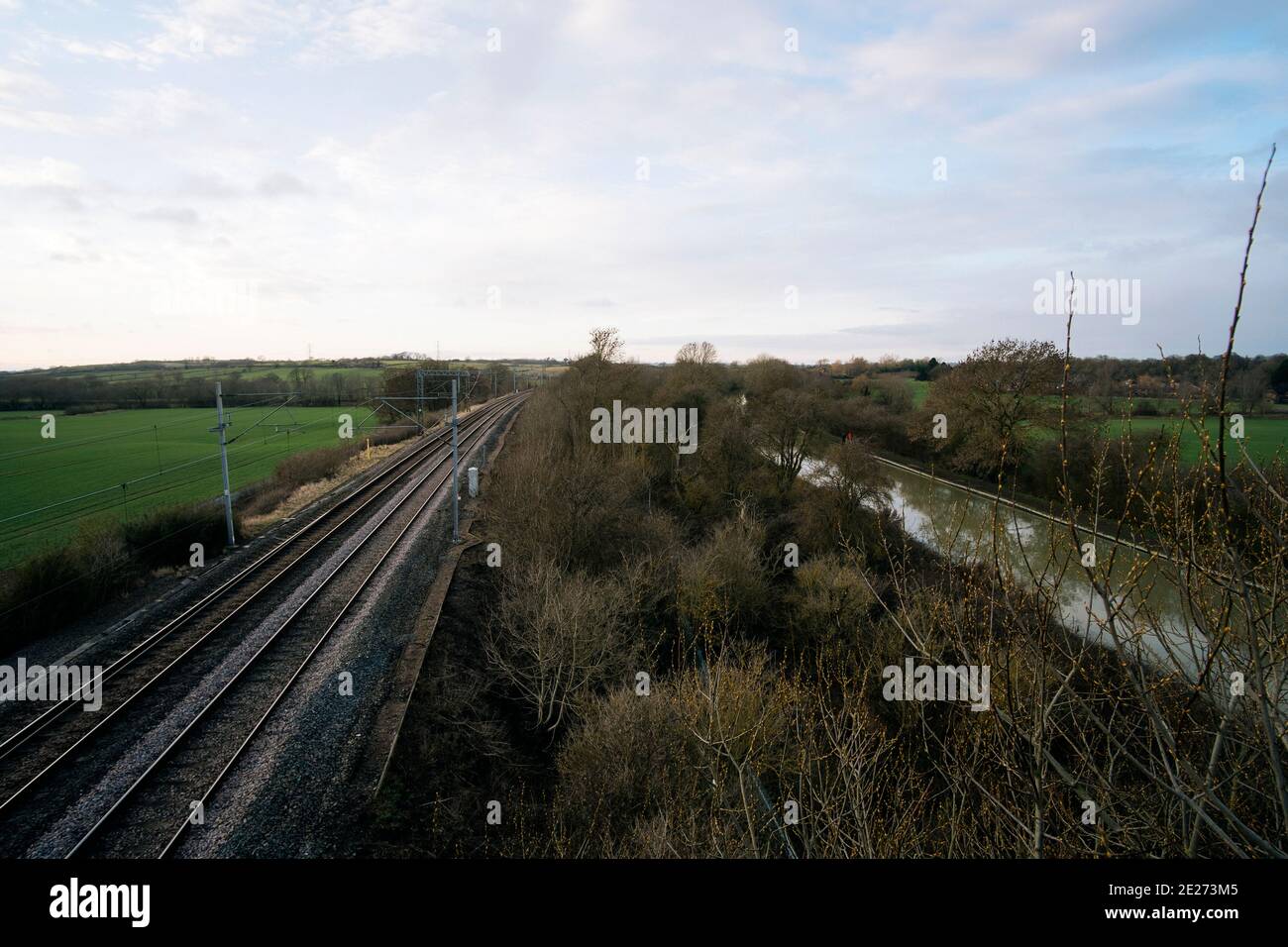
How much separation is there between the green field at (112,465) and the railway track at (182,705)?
7.81 m

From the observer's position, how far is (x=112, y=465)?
4569 cm

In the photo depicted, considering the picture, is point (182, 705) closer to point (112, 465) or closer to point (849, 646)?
point (849, 646)

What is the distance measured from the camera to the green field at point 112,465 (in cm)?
3094

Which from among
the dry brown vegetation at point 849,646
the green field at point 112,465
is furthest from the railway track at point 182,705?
the green field at point 112,465

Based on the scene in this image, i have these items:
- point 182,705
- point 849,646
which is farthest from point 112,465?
point 849,646

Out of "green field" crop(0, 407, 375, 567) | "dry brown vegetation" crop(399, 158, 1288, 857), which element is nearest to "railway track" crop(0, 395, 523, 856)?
"dry brown vegetation" crop(399, 158, 1288, 857)

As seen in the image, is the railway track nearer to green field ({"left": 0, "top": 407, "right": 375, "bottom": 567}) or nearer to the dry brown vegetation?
the dry brown vegetation

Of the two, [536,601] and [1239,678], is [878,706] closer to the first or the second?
[536,601]

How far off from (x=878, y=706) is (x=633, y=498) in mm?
14674

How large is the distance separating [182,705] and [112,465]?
149 feet

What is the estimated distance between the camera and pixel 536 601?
15.7 metres

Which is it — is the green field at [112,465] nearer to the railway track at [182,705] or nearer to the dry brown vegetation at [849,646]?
the railway track at [182,705]

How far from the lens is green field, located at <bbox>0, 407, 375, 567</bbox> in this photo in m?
30.9
